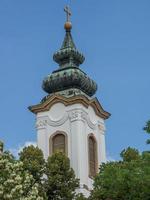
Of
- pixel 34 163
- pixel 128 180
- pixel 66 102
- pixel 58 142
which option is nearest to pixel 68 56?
pixel 66 102

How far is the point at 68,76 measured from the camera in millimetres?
51406

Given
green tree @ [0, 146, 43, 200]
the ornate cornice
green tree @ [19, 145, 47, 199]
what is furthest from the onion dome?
green tree @ [0, 146, 43, 200]

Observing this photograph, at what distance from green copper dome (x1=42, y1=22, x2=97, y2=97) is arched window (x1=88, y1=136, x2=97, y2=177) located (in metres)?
4.05

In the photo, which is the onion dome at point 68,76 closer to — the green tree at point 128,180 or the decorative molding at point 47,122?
the decorative molding at point 47,122

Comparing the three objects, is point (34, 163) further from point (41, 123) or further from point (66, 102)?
point (41, 123)

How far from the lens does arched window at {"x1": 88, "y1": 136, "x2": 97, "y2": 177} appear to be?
48656 millimetres

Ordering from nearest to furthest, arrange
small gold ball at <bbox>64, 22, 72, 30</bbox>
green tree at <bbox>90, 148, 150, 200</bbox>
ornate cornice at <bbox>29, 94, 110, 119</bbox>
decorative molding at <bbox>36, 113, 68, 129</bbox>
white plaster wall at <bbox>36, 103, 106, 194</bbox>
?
green tree at <bbox>90, 148, 150, 200</bbox> < white plaster wall at <bbox>36, 103, 106, 194</bbox> < ornate cornice at <bbox>29, 94, 110, 119</bbox> < decorative molding at <bbox>36, 113, 68, 129</bbox> < small gold ball at <bbox>64, 22, 72, 30</bbox>

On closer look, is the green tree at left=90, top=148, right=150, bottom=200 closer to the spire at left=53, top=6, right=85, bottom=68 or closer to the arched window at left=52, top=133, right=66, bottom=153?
the arched window at left=52, top=133, right=66, bottom=153

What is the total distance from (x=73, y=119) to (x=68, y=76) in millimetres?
3836

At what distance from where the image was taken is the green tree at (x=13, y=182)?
90.9 feet

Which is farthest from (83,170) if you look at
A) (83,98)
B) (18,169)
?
(18,169)

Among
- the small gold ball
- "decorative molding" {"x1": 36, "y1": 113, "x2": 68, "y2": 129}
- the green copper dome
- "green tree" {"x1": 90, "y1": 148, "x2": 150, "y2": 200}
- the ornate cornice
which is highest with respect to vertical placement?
the small gold ball

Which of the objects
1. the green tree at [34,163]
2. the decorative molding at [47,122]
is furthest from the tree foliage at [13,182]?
the decorative molding at [47,122]

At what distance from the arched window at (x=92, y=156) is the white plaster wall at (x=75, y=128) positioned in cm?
47
